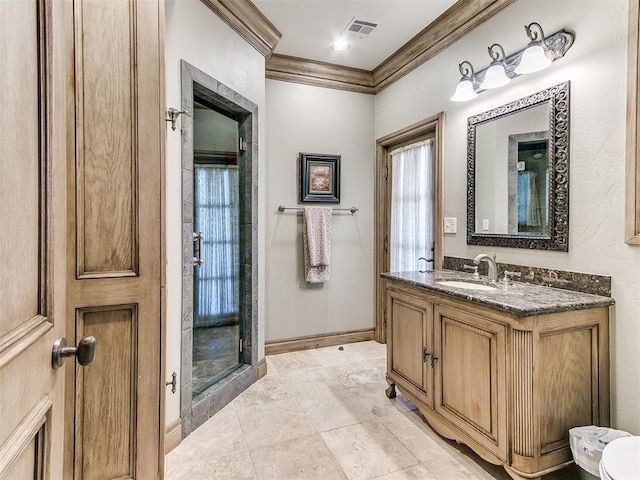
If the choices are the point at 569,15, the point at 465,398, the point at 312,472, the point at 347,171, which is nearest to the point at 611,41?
the point at 569,15

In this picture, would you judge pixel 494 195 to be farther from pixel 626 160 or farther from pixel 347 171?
pixel 347 171

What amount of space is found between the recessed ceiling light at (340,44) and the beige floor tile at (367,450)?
296 centimetres

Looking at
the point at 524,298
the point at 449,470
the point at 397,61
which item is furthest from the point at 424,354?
the point at 397,61

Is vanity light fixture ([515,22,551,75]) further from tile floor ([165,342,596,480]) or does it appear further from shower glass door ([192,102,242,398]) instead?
tile floor ([165,342,596,480])

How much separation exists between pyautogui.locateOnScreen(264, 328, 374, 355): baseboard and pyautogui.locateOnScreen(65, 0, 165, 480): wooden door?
217cm

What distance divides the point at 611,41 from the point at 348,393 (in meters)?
2.57

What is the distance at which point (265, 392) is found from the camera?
102 inches

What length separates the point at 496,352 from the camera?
5.25ft

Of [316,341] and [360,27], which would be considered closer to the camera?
[360,27]

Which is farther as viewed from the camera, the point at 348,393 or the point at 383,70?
the point at 383,70

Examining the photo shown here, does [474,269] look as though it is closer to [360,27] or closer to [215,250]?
[215,250]

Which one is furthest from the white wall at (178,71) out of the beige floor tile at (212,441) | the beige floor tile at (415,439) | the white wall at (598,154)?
the white wall at (598,154)

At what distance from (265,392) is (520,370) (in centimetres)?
176

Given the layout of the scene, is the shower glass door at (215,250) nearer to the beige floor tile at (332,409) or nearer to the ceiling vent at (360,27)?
the beige floor tile at (332,409)
